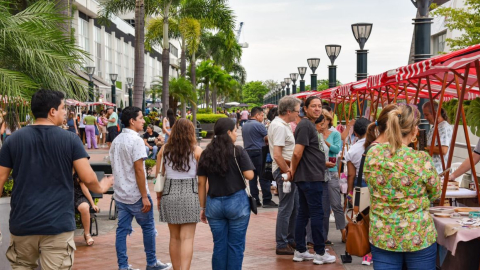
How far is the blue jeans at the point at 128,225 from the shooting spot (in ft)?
21.5

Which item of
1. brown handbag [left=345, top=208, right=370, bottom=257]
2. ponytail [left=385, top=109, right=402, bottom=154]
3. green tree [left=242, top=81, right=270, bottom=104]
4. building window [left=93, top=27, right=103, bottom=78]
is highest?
green tree [left=242, top=81, right=270, bottom=104]

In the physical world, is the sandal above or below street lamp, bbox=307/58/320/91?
below

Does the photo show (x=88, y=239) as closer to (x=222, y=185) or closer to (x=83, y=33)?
(x=222, y=185)

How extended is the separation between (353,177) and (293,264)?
1.32m

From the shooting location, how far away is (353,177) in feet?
21.8

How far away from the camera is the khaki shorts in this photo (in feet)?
13.9

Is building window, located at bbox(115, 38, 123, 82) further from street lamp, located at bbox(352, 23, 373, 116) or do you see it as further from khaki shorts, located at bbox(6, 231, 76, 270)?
khaki shorts, located at bbox(6, 231, 76, 270)

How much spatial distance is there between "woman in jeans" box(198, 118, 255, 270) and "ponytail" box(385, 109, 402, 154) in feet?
6.14

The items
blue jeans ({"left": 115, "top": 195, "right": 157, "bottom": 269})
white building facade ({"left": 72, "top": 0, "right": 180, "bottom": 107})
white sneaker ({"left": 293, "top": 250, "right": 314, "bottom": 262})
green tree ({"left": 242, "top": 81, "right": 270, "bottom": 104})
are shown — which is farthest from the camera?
green tree ({"left": 242, "top": 81, "right": 270, "bottom": 104})

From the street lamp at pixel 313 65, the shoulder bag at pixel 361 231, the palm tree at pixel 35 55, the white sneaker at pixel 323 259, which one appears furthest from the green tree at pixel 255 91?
the shoulder bag at pixel 361 231

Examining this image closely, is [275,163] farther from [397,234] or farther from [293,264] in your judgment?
[397,234]

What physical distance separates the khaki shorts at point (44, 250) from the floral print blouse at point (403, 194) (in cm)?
213

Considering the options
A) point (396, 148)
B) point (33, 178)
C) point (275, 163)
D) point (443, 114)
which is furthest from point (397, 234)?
point (443, 114)

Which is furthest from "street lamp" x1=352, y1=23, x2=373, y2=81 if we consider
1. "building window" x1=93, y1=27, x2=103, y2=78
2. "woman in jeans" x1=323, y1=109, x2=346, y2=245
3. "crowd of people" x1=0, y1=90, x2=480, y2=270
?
"building window" x1=93, y1=27, x2=103, y2=78
